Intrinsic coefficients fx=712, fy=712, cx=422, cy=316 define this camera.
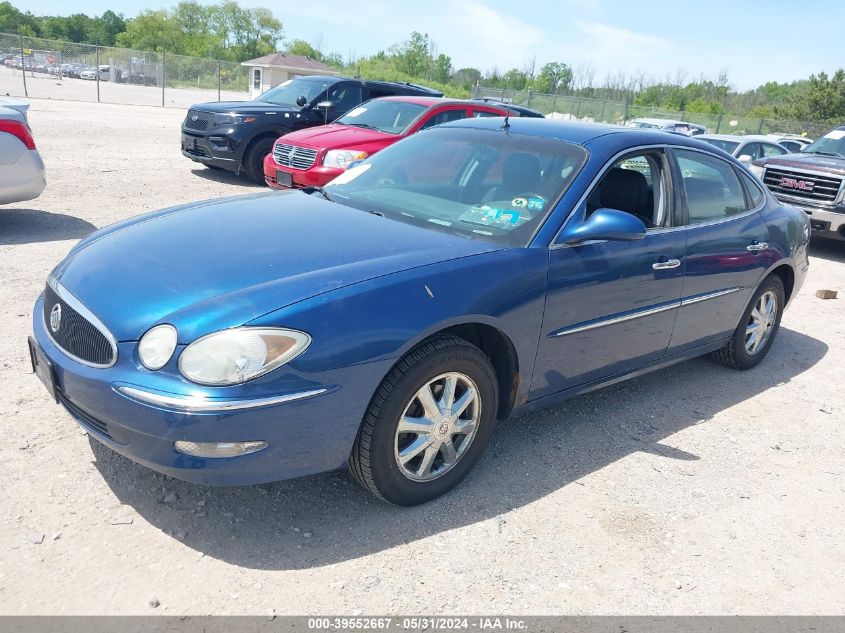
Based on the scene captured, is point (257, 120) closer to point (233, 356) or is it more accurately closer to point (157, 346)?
point (157, 346)

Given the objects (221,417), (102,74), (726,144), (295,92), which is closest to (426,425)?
(221,417)

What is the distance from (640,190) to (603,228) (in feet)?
3.06

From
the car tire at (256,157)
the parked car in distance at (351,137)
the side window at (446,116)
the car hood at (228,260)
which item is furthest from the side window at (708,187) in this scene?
the car tire at (256,157)

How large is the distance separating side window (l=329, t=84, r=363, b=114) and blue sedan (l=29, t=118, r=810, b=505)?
25.8ft

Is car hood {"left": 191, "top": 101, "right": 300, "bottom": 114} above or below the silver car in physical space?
above

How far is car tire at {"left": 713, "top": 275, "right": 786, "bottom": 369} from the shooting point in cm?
519

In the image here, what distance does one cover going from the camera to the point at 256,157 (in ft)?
37.3

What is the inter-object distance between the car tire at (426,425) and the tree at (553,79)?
282ft

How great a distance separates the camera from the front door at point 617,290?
357 centimetres

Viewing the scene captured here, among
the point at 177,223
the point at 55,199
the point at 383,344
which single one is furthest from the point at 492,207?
the point at 55,199

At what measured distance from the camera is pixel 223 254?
311 cm

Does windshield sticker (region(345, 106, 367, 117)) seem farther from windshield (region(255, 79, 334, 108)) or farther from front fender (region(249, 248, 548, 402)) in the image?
front fender (region(249, 248, 548, 402))

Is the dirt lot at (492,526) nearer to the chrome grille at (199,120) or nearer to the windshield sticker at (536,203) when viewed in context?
the windshield sticker at (536,203)

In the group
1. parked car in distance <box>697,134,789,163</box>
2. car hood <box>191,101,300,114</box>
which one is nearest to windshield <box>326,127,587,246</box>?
car hood <box>191,101,300,114</box>
